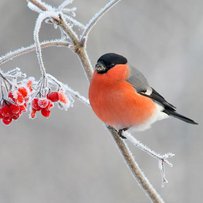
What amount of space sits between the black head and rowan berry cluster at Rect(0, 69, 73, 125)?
48cm

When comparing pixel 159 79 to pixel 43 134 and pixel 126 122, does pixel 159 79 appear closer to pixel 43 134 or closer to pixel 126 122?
pixel 43 134

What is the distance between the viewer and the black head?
→ 1915 mm

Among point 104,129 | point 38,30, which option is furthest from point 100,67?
point 104,129

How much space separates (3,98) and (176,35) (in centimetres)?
425

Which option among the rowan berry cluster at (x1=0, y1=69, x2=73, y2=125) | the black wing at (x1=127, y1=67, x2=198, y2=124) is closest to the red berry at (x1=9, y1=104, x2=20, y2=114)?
the rowan berry cluster at (x1=0, y1=69, x2=73, y2=125)

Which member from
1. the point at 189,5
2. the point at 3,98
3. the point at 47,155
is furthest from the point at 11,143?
the point at 3,98

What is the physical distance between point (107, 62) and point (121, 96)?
0.14 m

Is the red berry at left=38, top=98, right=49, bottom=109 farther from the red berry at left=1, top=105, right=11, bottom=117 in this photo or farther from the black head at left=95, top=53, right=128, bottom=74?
the black head at left=95, top=53, right=128, bottom=74

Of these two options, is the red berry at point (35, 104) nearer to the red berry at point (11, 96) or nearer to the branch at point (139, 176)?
the red berry at point (11, 96)

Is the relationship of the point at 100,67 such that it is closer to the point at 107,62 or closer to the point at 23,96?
the point at 107,62

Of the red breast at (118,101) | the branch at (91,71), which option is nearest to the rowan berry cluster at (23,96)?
the branch at (91,71)

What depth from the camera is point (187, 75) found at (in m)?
4.91

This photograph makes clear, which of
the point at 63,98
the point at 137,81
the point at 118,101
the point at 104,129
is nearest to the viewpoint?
the point at 63,98

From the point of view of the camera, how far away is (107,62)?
6.40ft
